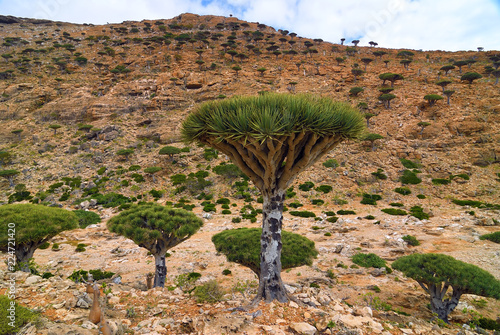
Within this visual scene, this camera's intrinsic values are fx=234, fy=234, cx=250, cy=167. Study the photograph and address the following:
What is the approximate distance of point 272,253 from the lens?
714 cm

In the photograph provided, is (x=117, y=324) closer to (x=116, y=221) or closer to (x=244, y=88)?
(x=116, y=221)

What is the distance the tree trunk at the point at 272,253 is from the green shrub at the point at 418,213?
71.5 feet

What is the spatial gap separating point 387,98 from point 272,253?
145 feet

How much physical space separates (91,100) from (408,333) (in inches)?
2375

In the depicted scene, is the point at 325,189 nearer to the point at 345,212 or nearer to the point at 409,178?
the point at 345,212

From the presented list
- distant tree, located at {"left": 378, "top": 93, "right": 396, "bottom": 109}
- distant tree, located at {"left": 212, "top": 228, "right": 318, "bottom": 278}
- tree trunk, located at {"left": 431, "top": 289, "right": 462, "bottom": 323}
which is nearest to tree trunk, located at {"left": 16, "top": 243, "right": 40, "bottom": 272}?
distant tree, located at {"left": 212, "top": 228, "right": 318, "bottom": 278}

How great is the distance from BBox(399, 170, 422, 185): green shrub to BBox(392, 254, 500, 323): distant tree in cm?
2436

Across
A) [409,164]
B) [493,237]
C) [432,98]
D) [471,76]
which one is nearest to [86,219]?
[493,237]

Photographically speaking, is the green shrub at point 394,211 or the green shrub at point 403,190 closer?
the green shrub at point 394,211

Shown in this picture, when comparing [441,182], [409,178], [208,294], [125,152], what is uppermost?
[125,152]

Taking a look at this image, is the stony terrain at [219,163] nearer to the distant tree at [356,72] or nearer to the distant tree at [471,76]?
the distant tree at [471,76]

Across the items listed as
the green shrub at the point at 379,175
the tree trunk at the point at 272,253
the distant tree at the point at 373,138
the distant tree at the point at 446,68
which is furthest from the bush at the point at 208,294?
the distant tree at the point at 446,68

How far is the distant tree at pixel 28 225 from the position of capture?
9.72 meters

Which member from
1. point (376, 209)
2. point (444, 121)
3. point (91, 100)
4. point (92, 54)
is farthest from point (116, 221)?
point (92, 54)
